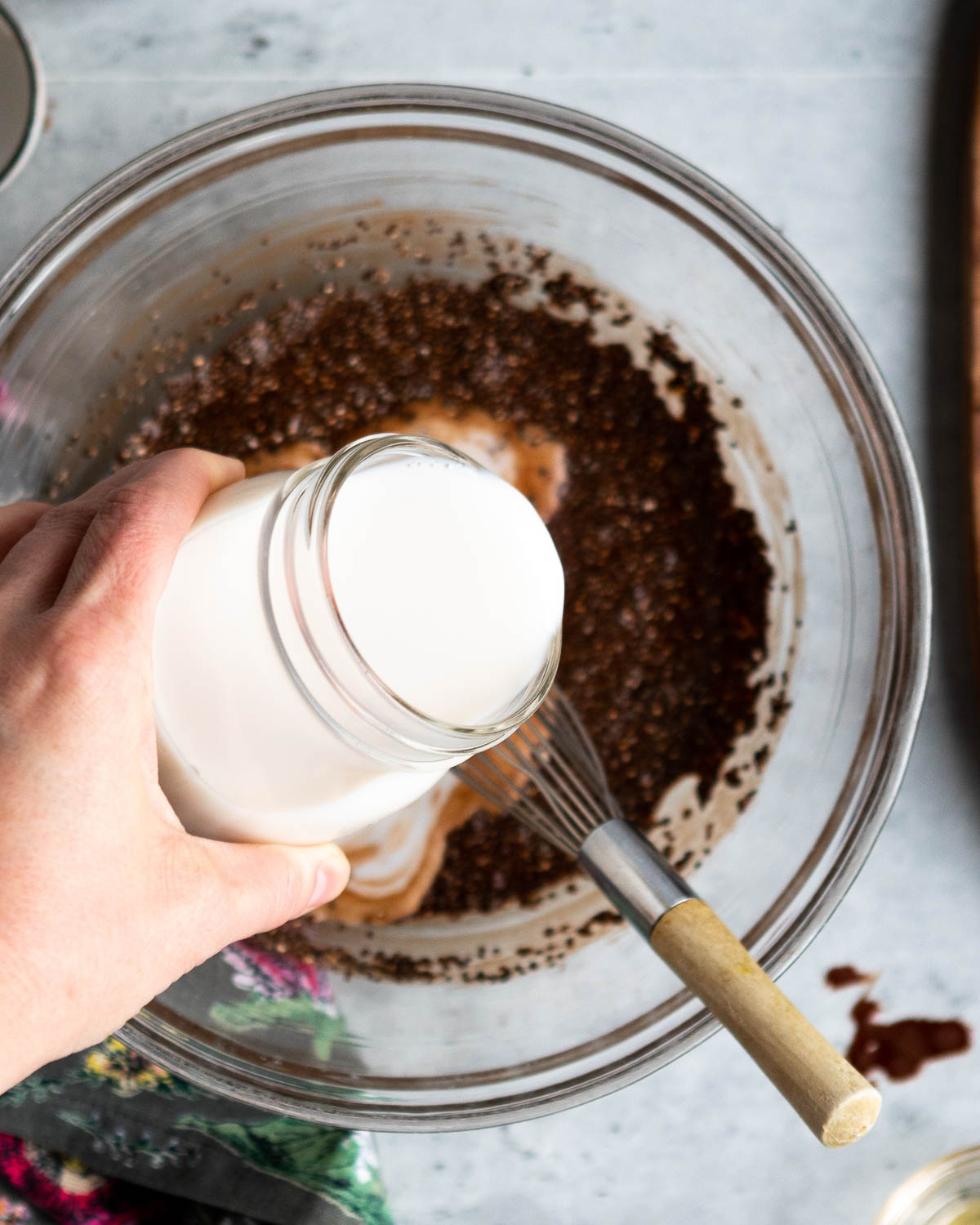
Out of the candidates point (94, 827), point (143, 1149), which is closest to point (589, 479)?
point (94, 827)

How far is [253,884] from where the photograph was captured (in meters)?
0.45

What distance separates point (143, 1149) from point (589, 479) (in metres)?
0.58

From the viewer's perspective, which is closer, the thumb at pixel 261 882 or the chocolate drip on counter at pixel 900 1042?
the thumb at pixel 261 882

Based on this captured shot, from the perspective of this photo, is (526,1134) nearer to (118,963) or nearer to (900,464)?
(118,963)

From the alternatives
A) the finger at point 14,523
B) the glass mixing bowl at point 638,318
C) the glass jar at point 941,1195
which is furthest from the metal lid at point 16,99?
the glass jar at point 941,1195

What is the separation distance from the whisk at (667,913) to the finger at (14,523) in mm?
312

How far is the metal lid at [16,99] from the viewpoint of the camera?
0.72 meters

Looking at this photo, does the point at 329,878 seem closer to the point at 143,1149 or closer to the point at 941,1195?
the point at 143,1149

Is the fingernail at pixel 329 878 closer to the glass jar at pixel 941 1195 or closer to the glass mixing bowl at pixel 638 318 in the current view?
the glass mixing bowl at pixel 638 318

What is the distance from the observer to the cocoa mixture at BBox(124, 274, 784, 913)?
718mm

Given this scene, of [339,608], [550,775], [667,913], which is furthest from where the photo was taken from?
[550,775]

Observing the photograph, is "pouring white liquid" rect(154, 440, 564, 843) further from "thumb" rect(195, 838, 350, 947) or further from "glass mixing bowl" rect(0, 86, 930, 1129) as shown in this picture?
"glass mixing bowl" rect(0, 86, 930, 1129)

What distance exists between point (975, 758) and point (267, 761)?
0.56 metres

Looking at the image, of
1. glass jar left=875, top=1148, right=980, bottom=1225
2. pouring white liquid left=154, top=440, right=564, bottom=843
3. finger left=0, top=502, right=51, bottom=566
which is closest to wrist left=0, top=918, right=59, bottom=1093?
pouring white liquid left=154, top=440, right=564, bottom=843
